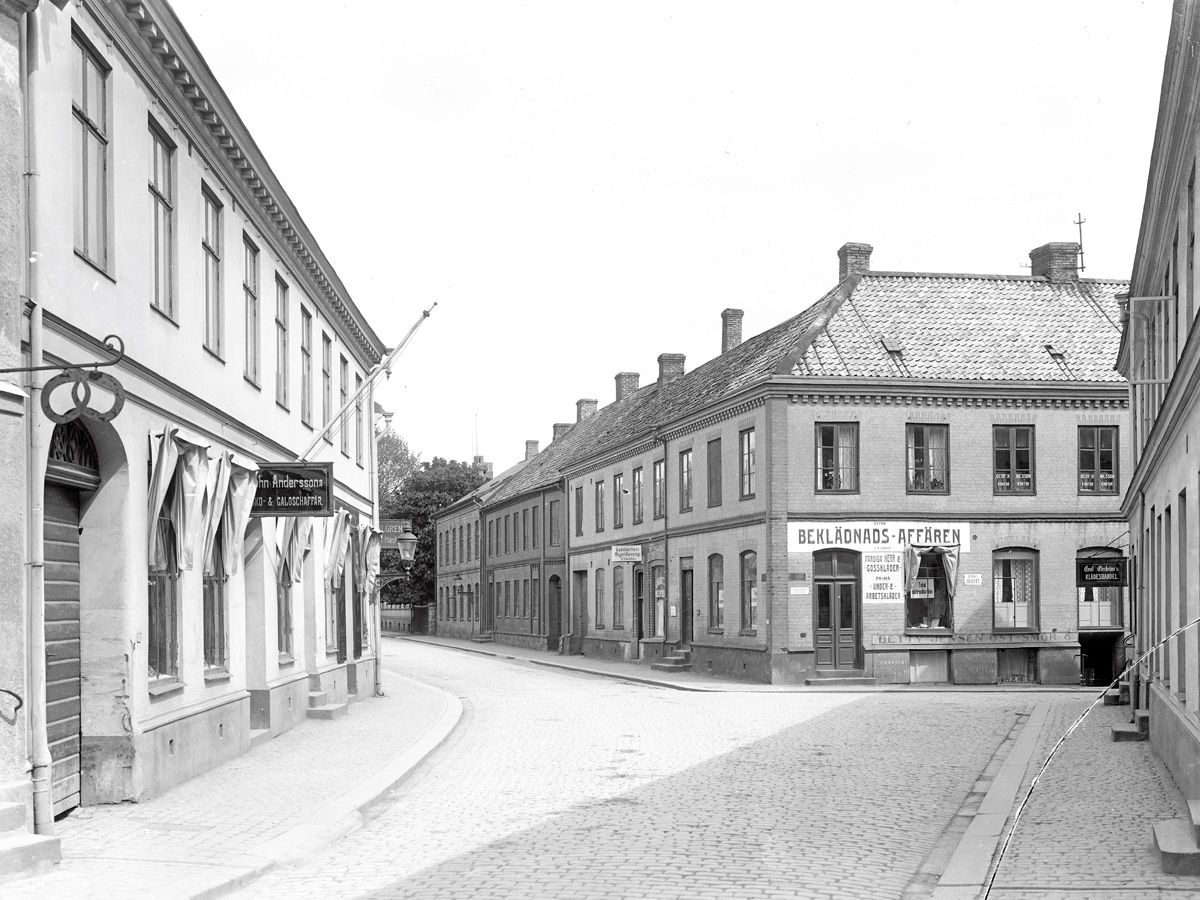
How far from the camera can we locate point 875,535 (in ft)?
Result: 101

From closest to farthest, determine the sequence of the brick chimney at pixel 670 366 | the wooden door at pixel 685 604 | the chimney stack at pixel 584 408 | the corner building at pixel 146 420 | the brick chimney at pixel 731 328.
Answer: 1. the corner building at pixel 146 420
2. the wooden door at pixel 685 604
3. the brick chimney at pixel 731 328
4. the brick chimney at pixel 670 366
5. the chimney stack at pixel 584 408

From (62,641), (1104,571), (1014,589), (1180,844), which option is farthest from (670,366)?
(1180,844)

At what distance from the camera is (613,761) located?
15453mm

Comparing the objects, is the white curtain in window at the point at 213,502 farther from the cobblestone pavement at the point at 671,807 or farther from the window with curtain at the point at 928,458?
the window with curtain at the point at 928,458

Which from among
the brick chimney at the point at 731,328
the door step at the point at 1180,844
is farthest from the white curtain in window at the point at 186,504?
the brick chimney at the point at 731,328

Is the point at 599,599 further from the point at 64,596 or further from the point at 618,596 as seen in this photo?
the point at 64,596

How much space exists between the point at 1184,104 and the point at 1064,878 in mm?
6797

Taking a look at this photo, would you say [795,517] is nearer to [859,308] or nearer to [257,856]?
[859,308]

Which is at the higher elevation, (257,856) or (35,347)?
(35,347)

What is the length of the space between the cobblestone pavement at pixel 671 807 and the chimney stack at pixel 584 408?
4295 cm

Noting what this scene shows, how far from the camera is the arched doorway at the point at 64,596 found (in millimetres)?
10578

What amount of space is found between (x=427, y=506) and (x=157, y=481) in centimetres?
6482

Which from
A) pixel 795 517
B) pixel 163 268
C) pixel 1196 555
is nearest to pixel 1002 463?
pixel 795 517

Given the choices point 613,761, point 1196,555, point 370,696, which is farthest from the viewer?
point 370,696
